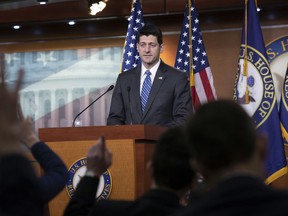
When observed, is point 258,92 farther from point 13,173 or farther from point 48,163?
point 13,173

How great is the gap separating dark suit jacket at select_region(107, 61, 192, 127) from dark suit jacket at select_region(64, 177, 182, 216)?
2.95m

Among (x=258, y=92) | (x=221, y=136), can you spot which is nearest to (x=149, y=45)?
(x=258, y=92)

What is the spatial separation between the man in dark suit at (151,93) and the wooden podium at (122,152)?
907 mm

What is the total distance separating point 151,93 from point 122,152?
125 cm


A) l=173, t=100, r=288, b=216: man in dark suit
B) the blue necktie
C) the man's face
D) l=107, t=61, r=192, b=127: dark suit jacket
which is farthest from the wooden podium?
l=173, t=100, r=288, b=216: man in dark suit

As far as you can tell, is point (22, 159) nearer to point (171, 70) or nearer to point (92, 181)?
point (92, 181)

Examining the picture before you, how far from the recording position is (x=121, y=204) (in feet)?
6.57

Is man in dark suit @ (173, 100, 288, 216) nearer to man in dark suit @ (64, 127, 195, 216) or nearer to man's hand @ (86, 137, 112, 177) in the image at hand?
man in dark suit @ (64, 127, 195, 216)

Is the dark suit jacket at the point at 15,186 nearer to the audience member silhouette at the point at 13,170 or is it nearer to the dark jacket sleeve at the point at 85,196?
the audience member silhouette at the point at 13,170

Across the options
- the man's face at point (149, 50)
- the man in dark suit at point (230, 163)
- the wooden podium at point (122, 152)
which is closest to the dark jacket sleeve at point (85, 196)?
the man in dark suit at point (230, 163)

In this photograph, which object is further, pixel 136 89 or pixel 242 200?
pixel 136 89

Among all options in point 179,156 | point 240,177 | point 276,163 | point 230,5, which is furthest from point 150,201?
point 230,5

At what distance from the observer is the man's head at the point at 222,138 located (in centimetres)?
140

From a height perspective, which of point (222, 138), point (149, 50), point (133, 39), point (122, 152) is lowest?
point (122, 152)
